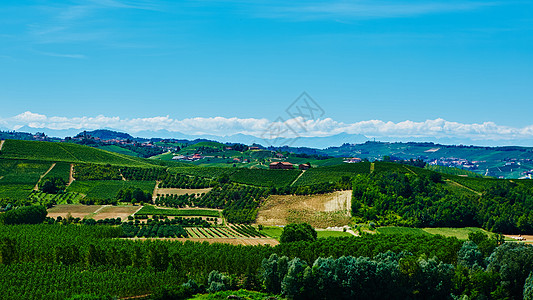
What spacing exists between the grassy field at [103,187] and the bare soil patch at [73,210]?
965 cm

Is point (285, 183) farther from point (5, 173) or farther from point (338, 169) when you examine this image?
point (5, 173)

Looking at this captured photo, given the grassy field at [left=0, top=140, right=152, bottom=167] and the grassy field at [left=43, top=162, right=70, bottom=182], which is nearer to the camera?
the grassy field at [left=43, top=162, right=70, bottom=182]

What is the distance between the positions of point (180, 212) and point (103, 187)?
37364 millimetres

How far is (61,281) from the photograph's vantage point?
59.6m

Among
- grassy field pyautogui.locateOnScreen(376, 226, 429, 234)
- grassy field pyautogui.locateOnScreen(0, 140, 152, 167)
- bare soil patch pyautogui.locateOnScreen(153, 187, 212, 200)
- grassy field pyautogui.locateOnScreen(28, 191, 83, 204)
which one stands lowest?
grassy field pyautogui.locateOnScreen(376, 226, 429, 234)

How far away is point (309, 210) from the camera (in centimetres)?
11750

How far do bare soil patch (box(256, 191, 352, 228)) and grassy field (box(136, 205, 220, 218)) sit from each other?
11.9m

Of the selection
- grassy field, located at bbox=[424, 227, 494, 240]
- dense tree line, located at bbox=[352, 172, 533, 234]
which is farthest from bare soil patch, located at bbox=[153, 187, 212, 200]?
grassy field, located at bbox=[424, 227, 494, 240]

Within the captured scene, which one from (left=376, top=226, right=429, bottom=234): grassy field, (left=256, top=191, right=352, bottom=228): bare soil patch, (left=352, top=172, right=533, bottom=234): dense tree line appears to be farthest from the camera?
(left=256, top=191, right=352, bottom=228): bare soil patch

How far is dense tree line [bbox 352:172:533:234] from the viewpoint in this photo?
107000mm

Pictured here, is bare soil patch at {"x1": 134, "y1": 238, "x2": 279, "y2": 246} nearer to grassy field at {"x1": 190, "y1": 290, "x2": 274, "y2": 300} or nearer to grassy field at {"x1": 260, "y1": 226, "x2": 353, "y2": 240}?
grassy field at {"x1": 260, "y1": 226, "x2": 353, "y2": 240}

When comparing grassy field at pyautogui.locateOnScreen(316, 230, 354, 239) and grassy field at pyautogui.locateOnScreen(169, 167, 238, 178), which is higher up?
grassy field at pyautogui.locateOnScreen(169, 167, 238, 178)

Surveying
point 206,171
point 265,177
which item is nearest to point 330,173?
point 265,177

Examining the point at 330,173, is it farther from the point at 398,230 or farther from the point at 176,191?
the point at 398,230
